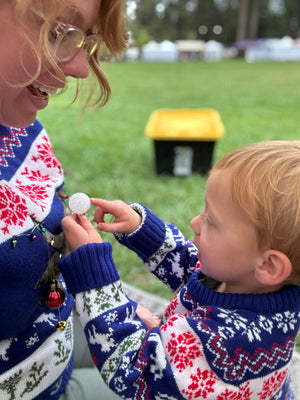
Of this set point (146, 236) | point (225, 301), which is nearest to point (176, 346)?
point (225, 301)

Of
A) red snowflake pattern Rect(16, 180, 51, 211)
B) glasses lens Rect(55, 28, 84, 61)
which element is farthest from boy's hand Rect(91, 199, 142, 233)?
glasses lens Rect(55, 28, 84, 61)

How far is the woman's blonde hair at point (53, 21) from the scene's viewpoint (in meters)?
0.90

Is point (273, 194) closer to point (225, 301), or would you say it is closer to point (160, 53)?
point (225, 301)

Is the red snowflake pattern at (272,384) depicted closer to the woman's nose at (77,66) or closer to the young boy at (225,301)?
the young boy at (225,301)

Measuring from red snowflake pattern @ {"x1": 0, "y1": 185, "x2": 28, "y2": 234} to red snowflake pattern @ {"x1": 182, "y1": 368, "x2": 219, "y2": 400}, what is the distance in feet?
1.58

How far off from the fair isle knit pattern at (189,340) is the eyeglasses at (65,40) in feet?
1.36

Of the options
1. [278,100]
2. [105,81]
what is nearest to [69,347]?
[105,81]

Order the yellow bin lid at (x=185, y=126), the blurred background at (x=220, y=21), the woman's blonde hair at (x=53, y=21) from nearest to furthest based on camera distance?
1. the woman's blonde hair at (x=53, y=21)
2. the yellow bin lid at (x=185, y=126)
3. the blurred background at (x=220, y=21)

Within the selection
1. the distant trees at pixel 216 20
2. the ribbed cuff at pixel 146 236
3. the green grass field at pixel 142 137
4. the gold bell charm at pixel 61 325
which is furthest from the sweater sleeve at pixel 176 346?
the distant trees at pixel 216 20

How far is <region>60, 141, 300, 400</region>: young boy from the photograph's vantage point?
971 mm

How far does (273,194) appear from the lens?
950 millimetres

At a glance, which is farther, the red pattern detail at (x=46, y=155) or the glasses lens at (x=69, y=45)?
the red pattern detail at (x=46, y=155)

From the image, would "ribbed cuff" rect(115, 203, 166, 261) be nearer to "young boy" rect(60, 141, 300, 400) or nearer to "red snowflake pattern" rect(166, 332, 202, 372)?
"young boy" rect(60, 141, 300, 400)

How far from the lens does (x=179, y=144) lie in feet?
13.4
